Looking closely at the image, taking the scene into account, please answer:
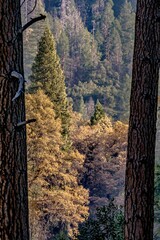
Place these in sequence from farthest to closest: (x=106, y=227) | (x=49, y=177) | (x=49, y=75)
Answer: (x=49, y=75) → (x=49, y=177) → (x=106, y=227)

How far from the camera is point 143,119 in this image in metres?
3.30

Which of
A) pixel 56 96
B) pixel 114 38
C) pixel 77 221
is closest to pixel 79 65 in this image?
pixel 114 38

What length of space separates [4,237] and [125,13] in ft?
219

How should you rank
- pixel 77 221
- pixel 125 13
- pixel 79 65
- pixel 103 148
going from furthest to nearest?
pixel 125 13, pixel 79 65, pixel 103 148, pixel 77 221

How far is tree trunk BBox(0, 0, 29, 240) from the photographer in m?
2.55

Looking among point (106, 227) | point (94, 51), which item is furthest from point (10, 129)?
point (94, 51)

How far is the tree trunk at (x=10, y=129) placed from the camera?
2555 mm

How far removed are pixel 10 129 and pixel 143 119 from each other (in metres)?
1.07

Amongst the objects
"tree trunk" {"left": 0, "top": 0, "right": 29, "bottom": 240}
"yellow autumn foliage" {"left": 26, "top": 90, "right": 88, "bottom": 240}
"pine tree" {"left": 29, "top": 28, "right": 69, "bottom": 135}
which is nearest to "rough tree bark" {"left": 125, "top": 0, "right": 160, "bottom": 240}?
"tree trunk" {"left": 0, "top": 0, "right": 29, "bottom": 240}

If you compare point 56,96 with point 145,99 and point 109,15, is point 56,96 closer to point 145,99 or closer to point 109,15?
point 145,99

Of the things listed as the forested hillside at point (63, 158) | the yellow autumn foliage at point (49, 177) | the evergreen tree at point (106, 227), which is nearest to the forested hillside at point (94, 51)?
the forested hillside at point (63, 158)

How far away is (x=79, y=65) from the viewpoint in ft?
194

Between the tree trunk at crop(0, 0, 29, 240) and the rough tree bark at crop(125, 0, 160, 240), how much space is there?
989mm

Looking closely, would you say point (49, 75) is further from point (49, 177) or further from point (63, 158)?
point (49, 177)
